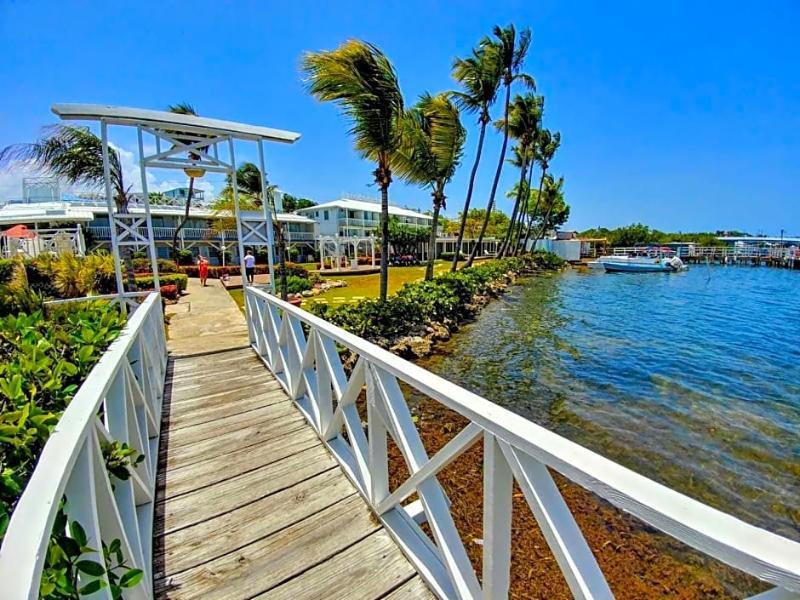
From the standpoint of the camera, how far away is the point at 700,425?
6137 millimetres

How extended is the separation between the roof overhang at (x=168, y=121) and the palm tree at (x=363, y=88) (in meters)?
2.35

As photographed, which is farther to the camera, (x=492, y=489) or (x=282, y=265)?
(x=282, y=265)

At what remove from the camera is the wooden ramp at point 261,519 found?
2.13m

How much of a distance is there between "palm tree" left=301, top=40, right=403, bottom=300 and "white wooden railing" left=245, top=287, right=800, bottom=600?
635 centimetres

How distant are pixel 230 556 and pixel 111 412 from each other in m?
1.09

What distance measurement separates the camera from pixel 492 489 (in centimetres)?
156

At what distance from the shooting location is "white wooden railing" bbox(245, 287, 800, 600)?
892mm

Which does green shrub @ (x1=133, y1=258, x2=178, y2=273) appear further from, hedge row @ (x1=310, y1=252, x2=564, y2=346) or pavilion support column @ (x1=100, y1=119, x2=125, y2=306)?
pavilion support column @ (x1=100, y1=119, x2=125, y2=306)

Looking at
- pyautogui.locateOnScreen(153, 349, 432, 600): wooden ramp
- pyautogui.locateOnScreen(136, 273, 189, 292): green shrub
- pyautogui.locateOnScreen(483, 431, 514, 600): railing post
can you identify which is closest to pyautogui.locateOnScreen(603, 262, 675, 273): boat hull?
pyautogui.locateOnScreen(136, 273, 189, 292): green shrub

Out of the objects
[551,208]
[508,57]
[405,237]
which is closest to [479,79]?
[508,57]

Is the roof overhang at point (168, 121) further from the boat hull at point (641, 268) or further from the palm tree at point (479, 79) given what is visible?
the boat hull at point (641, 268)

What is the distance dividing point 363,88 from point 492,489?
27.7 ft

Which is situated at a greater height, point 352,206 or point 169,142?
point 352,206

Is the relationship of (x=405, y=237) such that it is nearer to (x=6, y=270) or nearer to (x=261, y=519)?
(x=6, y=270)
